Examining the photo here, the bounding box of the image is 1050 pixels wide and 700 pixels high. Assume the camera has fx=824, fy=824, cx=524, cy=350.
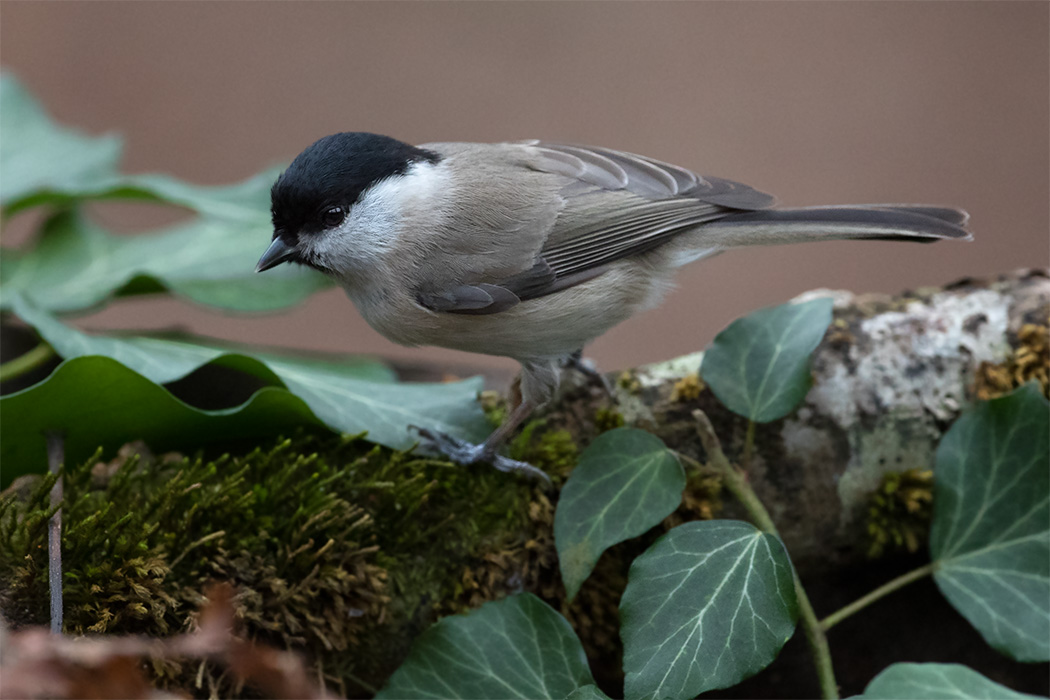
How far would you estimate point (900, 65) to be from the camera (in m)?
4.29

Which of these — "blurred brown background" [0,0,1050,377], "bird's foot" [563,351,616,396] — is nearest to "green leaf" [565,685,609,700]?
"bird's foot" [563,351,616,396]

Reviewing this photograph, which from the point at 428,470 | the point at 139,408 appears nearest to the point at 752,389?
the point at 428,470

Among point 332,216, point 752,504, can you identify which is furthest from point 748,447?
point 332,216

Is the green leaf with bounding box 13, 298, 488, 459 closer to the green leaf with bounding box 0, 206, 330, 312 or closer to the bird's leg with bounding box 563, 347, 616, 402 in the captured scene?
the bird's leg with bounding box 563, 347, 616, 402

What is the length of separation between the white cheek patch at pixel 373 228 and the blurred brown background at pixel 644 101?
2512 mm

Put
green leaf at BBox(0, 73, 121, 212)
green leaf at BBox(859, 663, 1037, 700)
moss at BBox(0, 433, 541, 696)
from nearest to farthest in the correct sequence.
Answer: green leaf at BBox(859, 663, 1037, 700) < moss at BBox(0, 433, 541, 696) < green leaf at BBox(0, 73, 121, 212)

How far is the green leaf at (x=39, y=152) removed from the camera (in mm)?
2404

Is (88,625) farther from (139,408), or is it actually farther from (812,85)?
(812,85)

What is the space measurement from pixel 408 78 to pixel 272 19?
0.81 metres

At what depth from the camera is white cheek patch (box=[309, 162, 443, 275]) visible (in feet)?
5.66

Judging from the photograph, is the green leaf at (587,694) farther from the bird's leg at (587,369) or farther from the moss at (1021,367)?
the moss at (1021,367)

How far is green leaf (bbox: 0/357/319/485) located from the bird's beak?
1.08ft

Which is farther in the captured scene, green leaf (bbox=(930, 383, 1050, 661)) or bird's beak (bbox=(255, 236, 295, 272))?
bird's beak (bbox=(255, 236, 295, 272))

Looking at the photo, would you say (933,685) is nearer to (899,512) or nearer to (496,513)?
(899,512)
